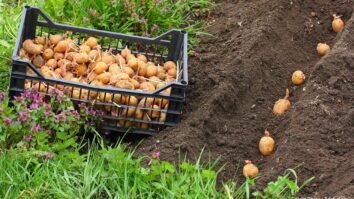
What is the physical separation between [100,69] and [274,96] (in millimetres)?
1147

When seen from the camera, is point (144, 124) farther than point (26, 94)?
Yes

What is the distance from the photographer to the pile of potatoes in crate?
457 centimetres

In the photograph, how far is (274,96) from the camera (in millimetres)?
4953

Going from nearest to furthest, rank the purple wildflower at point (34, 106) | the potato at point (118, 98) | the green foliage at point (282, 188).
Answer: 1. the green foliage at point (282, 188)
2. the purple wildflower at point (34, 106)
3. the potato at point (118, 98)

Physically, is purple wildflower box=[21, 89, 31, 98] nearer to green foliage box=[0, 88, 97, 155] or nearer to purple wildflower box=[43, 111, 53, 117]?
green foliage box=[0, 88, 97, 155]

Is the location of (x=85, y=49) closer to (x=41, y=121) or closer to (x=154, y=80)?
(x=154, y=80)

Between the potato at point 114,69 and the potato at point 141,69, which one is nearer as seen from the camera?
the potato at point 114,69

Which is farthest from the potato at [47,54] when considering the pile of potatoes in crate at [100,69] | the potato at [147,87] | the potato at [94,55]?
the potato at [147,87]

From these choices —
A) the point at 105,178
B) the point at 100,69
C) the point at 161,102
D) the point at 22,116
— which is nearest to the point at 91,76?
the point at 100,69

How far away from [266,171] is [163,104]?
810mm

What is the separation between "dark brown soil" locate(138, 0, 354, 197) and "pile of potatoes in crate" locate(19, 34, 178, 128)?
0.22 meters

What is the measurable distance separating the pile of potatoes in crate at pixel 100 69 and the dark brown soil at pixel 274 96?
8.8 inches

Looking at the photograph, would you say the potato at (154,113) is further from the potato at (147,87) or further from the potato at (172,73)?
the potato at (172,73)

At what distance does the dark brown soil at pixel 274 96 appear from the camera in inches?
162
